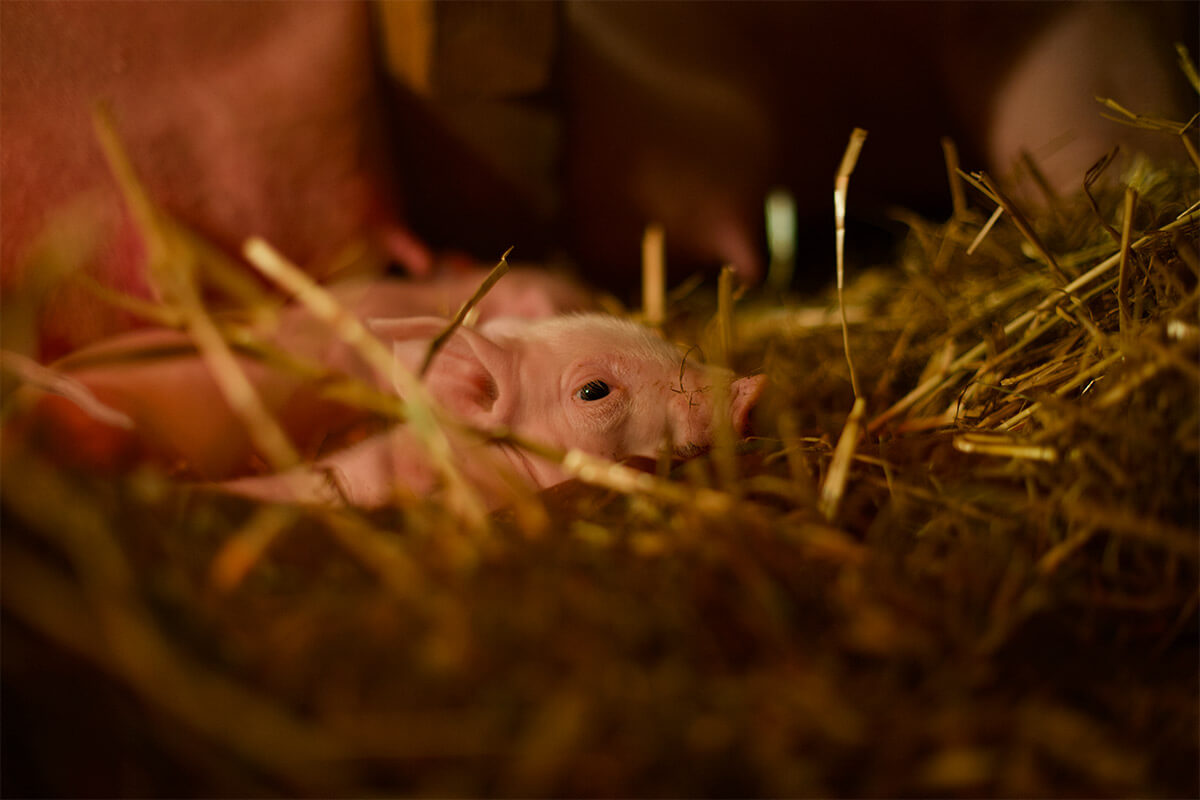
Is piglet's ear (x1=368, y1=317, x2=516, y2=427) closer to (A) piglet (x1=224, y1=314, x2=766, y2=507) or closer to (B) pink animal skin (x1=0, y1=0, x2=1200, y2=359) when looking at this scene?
(A) piglet (x1=224, y1=314, x2=766, y2=507)

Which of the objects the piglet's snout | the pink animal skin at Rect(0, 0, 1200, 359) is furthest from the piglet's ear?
the pink animal skin at Rect(0, 0, 1200, 359)

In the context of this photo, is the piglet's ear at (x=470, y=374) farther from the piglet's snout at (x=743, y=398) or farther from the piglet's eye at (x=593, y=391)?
the piglet's snout at (x=743, y=398)

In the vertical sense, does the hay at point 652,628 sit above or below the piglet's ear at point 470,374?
below

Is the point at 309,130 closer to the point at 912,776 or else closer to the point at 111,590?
the point at 111,590

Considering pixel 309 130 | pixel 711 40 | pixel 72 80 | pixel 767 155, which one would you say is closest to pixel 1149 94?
pixel 767 155

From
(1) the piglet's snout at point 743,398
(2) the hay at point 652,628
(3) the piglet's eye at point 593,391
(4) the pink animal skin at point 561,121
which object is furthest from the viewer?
(4) the pink animal skin at point 561,121

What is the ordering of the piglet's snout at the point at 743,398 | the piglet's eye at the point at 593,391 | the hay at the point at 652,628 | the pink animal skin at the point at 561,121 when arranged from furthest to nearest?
the pink animal skin at the point at 561,121 < the piglet's eye at the point at 593,391 < the piglet's snout at the point at 743,398 < the hay at the point at 652,628

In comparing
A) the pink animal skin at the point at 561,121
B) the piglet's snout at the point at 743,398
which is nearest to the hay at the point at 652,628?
the piglet's snout at the point at 743,398
